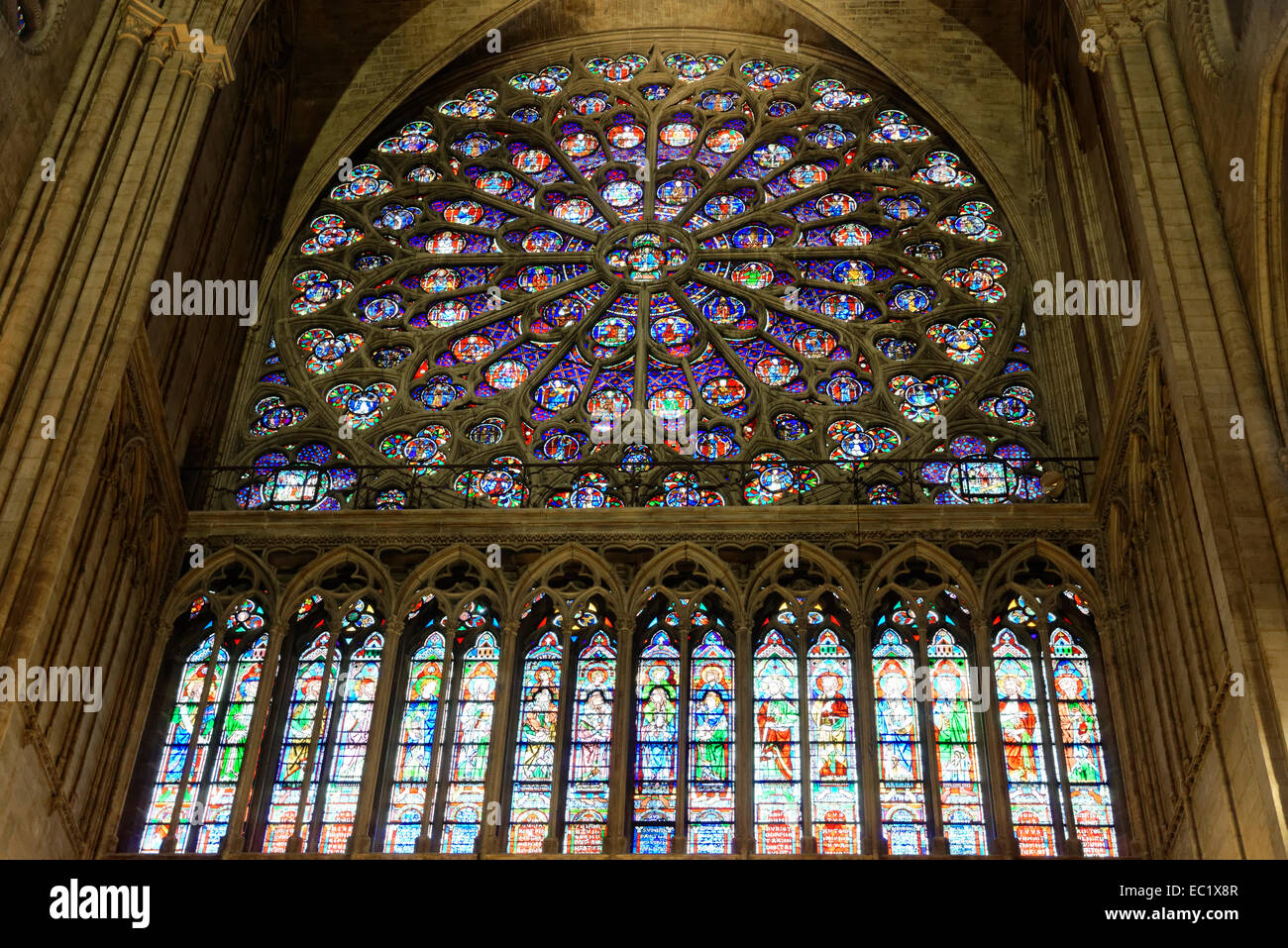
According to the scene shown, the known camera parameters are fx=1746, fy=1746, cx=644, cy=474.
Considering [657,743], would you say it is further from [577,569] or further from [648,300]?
[648,300]

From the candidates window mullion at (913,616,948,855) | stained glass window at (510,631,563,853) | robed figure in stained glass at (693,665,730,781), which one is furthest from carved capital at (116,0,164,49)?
window mullion at (913,616,948,855)

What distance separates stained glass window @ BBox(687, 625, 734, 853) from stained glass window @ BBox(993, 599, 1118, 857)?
2.12 meters

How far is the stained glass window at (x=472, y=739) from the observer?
43.3 ft

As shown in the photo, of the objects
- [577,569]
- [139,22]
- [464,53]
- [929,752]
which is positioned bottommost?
[929,752]

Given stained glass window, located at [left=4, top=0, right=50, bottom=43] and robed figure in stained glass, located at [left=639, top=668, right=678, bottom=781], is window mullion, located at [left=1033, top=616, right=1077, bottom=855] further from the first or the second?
stained glass window, located at [left=4, top=0, right=50, bottom=43]

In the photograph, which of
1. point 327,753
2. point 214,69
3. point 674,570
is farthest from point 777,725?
point 214,69

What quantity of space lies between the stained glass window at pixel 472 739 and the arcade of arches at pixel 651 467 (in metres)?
0.04

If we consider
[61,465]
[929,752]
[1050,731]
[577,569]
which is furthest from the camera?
[577,569]

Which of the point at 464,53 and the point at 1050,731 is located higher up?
the point at 464,53

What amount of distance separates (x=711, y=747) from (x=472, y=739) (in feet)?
6.16

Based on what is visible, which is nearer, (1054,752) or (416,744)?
(1054,752)

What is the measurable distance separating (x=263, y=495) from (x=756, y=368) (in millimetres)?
4778

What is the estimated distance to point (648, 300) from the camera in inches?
688
